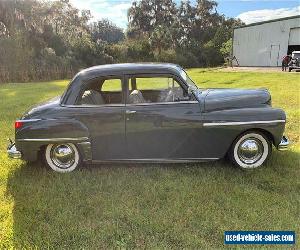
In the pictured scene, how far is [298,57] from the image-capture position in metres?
23.0

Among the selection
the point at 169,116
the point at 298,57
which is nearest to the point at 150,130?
the point at 169,116

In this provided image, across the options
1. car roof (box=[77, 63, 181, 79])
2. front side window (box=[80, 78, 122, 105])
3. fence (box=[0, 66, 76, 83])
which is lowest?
fence (box=[0, 66, 76, 83])

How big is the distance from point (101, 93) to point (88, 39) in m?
37.0

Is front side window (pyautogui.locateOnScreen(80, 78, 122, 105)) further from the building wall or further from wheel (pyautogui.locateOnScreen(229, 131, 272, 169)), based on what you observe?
the building wall

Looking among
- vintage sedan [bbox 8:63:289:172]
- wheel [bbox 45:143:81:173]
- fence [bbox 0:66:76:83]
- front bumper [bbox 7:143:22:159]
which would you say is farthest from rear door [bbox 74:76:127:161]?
fence [bbox 0:66:76:83]

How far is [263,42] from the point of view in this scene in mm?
33094

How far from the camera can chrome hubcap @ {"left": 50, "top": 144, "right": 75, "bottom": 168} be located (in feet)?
17.0

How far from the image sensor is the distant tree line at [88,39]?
28.8 m

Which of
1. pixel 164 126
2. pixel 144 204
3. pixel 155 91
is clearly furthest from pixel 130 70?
pixel 144 204

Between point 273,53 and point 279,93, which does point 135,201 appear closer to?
point 279,93

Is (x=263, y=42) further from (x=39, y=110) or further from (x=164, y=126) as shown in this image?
(x=39, y=110)

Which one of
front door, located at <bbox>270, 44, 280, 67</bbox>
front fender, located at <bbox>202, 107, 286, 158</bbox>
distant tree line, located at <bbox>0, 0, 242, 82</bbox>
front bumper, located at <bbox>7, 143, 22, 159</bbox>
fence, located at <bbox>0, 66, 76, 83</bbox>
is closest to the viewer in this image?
front fender, located at <bbox>202, 107, 286, 158</bbox>

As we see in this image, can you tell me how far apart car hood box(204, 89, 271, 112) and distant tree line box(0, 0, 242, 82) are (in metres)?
23.6

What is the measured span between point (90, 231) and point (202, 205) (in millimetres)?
1378
